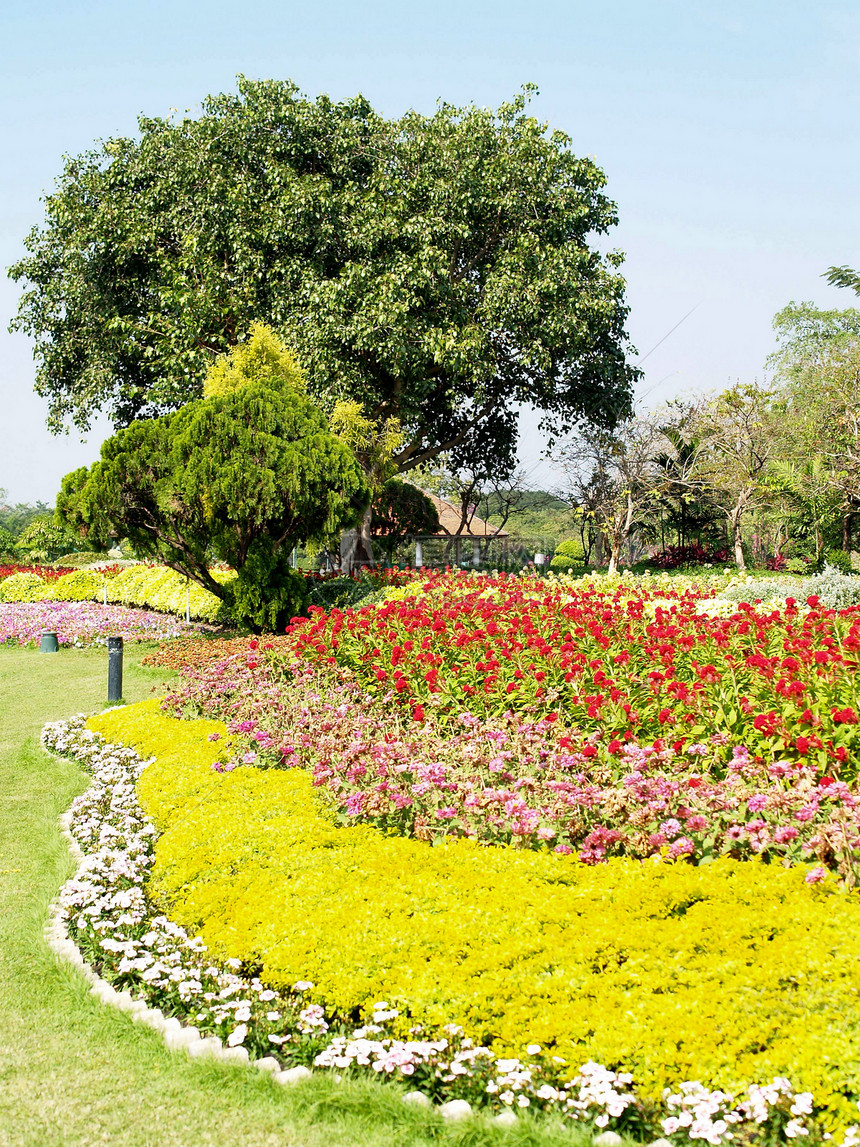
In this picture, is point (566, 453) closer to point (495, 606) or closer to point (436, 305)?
point (436, 305)

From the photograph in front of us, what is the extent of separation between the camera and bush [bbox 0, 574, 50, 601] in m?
22.9

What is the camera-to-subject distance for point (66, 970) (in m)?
3.68

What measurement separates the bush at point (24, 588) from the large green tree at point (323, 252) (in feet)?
16.4

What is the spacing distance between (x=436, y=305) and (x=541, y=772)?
15.4 m

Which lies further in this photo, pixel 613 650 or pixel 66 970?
pixel 613 650

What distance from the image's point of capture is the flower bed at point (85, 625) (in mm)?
16084

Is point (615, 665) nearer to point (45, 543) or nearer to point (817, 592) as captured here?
point (817, 592)

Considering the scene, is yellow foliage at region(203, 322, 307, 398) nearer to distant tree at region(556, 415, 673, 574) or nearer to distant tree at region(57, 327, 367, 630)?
distant tree at region(57, 327, 367, 630)

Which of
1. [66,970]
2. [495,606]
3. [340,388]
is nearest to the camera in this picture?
[66,970]

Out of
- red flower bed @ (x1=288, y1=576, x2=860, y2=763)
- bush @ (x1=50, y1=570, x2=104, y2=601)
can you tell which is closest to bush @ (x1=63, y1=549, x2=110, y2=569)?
bush @ (x1=50, y1=570, x2=104, y2=601)

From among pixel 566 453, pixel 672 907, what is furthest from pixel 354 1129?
pixel 566 453

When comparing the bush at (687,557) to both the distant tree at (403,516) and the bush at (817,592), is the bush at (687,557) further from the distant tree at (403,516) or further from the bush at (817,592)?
the bush at (817,592)

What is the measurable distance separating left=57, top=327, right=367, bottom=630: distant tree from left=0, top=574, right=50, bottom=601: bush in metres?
11.1

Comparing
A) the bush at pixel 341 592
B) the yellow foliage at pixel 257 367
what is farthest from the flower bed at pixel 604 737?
the yellow foliage at pixel 257 367
